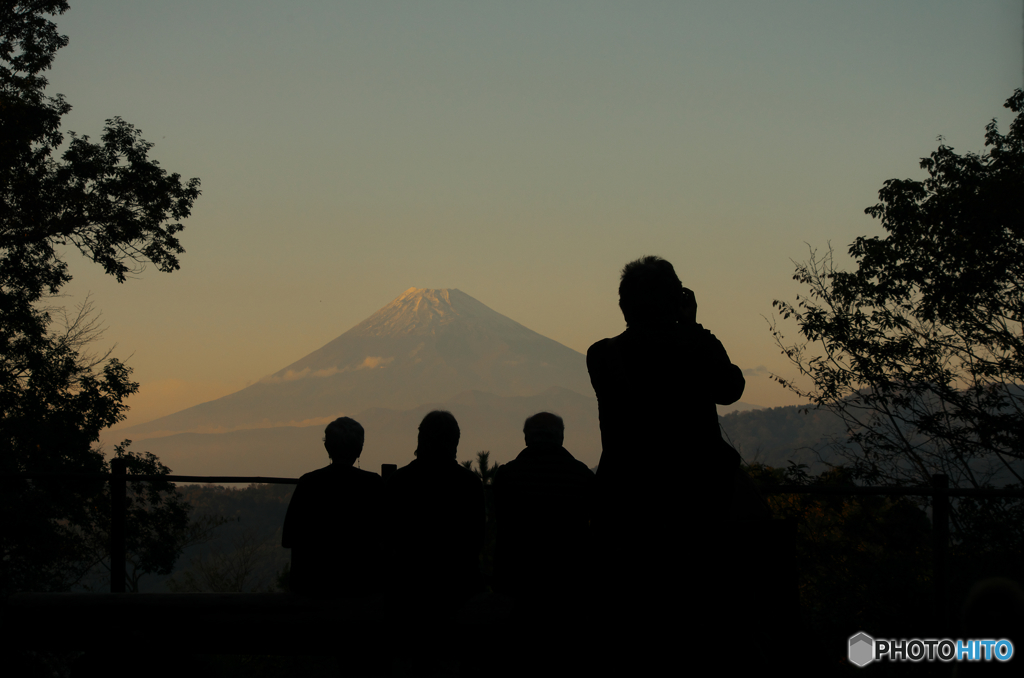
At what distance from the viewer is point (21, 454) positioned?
18016 mm

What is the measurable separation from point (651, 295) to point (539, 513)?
1287 mm

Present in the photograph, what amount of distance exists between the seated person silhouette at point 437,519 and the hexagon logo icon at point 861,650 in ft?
5.33

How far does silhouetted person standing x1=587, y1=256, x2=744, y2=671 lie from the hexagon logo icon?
155 centimetres

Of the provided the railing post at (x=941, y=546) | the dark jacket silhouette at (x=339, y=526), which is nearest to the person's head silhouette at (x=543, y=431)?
the dark jacket silhouette at (x=339, y=526)

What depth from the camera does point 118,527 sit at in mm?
4777

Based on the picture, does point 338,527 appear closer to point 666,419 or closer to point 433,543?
point 433,543

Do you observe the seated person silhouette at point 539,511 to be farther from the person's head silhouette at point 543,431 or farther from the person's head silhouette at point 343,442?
the person's head silhouette at point 343,442

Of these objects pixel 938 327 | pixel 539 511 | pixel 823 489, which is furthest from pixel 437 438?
pixel 938 327

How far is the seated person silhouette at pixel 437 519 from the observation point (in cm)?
330

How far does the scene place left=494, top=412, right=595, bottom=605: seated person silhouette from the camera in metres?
3.35

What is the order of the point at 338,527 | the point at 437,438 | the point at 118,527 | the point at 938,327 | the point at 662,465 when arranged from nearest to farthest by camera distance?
the point at 662,465
the point at 437,438
the point at 338,527
the point at 118,527
the point at 938,327

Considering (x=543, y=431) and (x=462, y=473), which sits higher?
(x=543, y=431)

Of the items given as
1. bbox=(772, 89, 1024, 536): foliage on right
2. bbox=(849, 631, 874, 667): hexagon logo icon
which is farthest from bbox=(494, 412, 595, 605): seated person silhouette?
bbox=(772, 89, 1024, 536): foliage on right

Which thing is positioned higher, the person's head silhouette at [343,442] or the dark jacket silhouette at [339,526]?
the person's head silhouette at [343,442]
